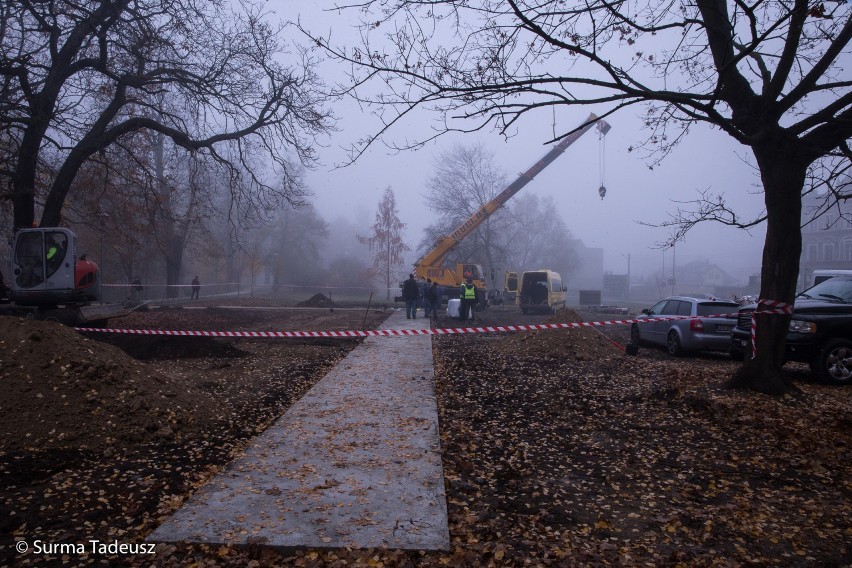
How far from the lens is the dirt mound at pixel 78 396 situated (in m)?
5.91

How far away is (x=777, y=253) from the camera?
809 centimetres

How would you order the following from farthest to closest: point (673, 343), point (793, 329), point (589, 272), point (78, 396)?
point (589, 272) → point (673, 343) → point (793, 329) → point (78, 396)

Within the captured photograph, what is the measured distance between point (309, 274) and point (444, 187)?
1673cm

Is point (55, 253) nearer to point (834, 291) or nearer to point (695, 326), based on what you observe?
point (695, 326)

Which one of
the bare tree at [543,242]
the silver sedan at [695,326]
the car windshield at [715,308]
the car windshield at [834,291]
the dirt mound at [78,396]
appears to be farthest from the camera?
the bare tree at [543,242]

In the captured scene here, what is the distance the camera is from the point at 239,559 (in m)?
3.74

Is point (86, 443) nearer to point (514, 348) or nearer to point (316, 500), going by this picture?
point (316, 500)

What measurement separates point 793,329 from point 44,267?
1856cm

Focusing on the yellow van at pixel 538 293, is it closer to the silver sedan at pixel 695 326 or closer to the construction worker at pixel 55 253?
the silver sedan at pixel 695 326

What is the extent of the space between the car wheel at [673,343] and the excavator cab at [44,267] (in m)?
16.6

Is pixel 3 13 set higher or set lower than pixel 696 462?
higher

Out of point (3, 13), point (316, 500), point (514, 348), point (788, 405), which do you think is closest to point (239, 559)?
point (316, 500)

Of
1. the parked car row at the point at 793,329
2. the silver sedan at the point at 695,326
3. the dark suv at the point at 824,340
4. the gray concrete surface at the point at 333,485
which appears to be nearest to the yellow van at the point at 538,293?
the parked car row at the point at 793,329

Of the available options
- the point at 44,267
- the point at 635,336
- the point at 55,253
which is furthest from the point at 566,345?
the point at 44,267
